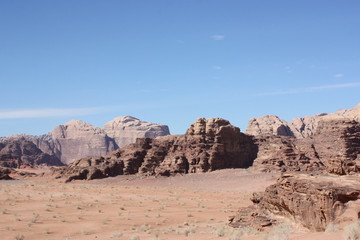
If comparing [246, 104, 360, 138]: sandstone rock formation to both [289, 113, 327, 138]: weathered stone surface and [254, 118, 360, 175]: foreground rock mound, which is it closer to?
[289, 113, 327, 138]: weathered stone surface

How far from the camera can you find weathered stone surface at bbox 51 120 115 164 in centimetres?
15725

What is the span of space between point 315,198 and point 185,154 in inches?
2193

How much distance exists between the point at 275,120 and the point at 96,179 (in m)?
62.9

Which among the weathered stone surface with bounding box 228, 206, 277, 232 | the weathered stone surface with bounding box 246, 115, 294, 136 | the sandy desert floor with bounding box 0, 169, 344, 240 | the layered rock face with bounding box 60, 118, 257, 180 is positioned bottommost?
the sandy desert floor with bounding box 0, 169, 344, 240

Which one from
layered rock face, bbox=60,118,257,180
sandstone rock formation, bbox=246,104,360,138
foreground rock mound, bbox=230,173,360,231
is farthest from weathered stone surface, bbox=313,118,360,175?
foreground rock mound, bbox=230,173,360,231

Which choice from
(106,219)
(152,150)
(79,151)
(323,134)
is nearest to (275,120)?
(323,134)

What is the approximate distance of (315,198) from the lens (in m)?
14.2

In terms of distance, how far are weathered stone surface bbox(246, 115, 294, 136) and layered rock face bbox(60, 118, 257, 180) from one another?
101ft

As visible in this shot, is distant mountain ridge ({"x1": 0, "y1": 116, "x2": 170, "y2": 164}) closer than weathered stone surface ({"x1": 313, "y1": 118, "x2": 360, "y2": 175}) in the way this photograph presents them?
No

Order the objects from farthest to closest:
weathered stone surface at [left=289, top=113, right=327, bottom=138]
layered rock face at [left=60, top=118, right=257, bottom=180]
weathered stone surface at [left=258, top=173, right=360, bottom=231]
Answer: weathered stone surface at [left=289, top=113, right=327, bottom=138]
layered rock face at [left=60, top=118, right=257, bottom=180]
weathered stone surface at [left=258, top=173, right=360, bottom=231]

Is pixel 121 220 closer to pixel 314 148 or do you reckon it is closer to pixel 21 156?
pixel 314 148

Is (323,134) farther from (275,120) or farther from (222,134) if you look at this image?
(275,120)

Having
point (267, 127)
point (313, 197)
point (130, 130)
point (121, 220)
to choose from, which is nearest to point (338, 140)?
point (267, 127)

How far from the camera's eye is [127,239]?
660 inches
